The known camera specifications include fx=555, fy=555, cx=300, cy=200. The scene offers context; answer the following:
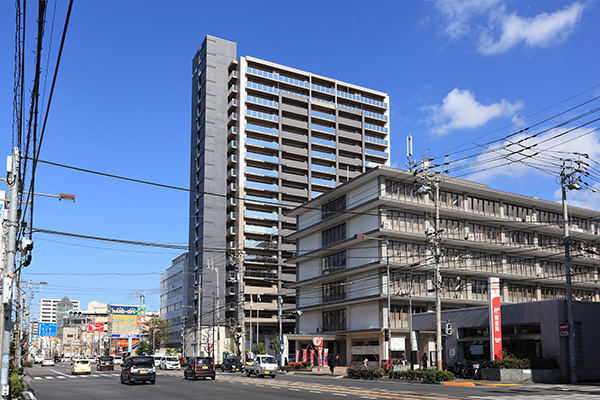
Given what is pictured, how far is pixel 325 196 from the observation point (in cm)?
7162

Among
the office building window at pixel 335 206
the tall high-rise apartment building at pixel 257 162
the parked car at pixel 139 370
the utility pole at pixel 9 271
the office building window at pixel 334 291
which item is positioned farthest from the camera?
the tall high-rise apartment building at pixel 257 162

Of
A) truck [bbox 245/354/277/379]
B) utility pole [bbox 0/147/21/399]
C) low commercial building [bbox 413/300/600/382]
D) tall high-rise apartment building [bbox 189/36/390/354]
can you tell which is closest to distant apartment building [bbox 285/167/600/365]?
low commercial building [bbox 413/300/600/382]

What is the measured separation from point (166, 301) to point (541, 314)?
11529cm

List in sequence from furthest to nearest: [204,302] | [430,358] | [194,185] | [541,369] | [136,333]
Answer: [136,333]
[194,185]
[204,302]
[430,358]
[541,369]

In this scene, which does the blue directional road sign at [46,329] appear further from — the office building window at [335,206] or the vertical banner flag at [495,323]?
the vertical banner flag at [495,323]

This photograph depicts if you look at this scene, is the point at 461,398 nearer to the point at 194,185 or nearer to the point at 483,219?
the point at 483,219

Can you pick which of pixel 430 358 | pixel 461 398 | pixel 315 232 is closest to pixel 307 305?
pixel 315 232

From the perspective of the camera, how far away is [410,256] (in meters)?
61.3

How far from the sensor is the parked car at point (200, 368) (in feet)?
135

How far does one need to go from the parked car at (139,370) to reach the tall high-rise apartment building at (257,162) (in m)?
58.6

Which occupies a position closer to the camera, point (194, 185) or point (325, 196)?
point (325, 196)

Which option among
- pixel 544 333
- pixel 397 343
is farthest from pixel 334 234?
pixel 544 333

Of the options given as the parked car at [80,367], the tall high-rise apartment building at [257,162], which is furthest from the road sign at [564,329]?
the tall high-rise apartment building at [257,162]

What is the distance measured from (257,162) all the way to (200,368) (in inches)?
2584
